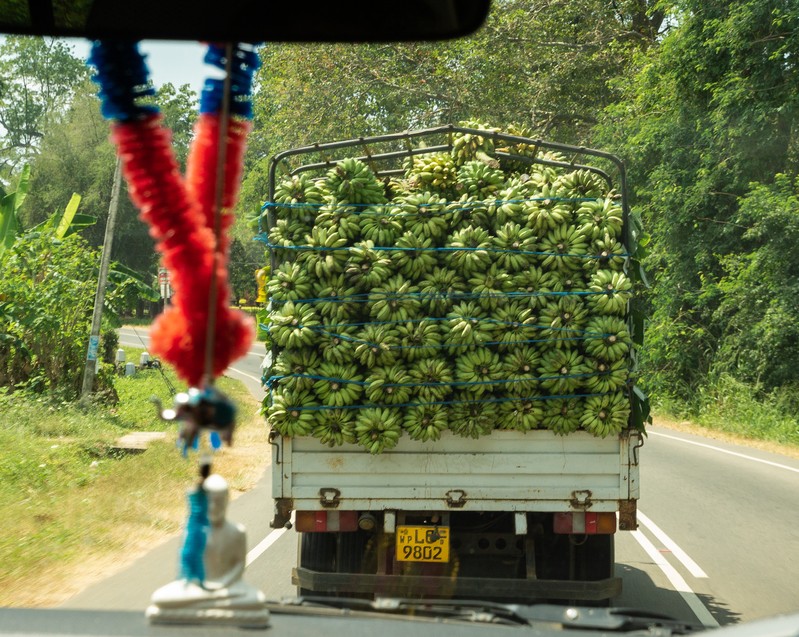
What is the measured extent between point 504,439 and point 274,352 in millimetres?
1515

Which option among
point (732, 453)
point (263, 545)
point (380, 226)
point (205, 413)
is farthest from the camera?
point (732, 453)

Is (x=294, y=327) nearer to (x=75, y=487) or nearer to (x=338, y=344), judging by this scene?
(x=338, y=344)

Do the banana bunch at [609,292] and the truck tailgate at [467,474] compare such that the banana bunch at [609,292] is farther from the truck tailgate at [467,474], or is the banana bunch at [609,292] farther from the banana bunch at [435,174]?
the banana bunch at [435,174]

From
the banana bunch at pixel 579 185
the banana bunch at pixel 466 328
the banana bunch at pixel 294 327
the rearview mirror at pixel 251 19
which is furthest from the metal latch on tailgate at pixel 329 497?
the rearview mirror at pixel 251 19

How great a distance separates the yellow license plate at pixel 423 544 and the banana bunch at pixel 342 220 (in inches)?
71.6

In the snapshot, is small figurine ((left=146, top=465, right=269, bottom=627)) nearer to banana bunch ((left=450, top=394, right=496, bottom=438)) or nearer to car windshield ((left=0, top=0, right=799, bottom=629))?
car windshield ((left=0, top=0, right=799, bottom=629))

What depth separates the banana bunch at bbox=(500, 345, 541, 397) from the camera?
20.0ft

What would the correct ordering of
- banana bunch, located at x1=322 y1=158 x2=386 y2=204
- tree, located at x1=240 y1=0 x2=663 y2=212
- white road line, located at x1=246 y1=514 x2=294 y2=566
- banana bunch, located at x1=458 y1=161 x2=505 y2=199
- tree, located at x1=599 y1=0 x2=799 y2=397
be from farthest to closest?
tree, located at x1=240 y1=0 x2=663 y2=212
tree, located at x1=599 y1=0 x2=799 y2=397
white road line, located at x1=246 y1=514 x2=294 y2=566
banana bunch, located at x1=458 y1=161 x2=505 y2=199
banana bunch, located at x1=322 y1=158 x2=386 y2=204

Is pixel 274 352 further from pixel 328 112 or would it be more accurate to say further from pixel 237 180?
pixel 328 112

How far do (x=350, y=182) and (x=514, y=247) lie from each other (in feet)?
3.57

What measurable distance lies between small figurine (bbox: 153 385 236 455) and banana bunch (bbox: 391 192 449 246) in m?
4.90

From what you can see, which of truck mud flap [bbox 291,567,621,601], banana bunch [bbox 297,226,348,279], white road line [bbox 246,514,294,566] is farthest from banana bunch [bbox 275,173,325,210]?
white road line [bbox 246,514,294,566]

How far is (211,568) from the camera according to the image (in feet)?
5.18

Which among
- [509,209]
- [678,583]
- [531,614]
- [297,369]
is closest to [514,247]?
[509,209]
